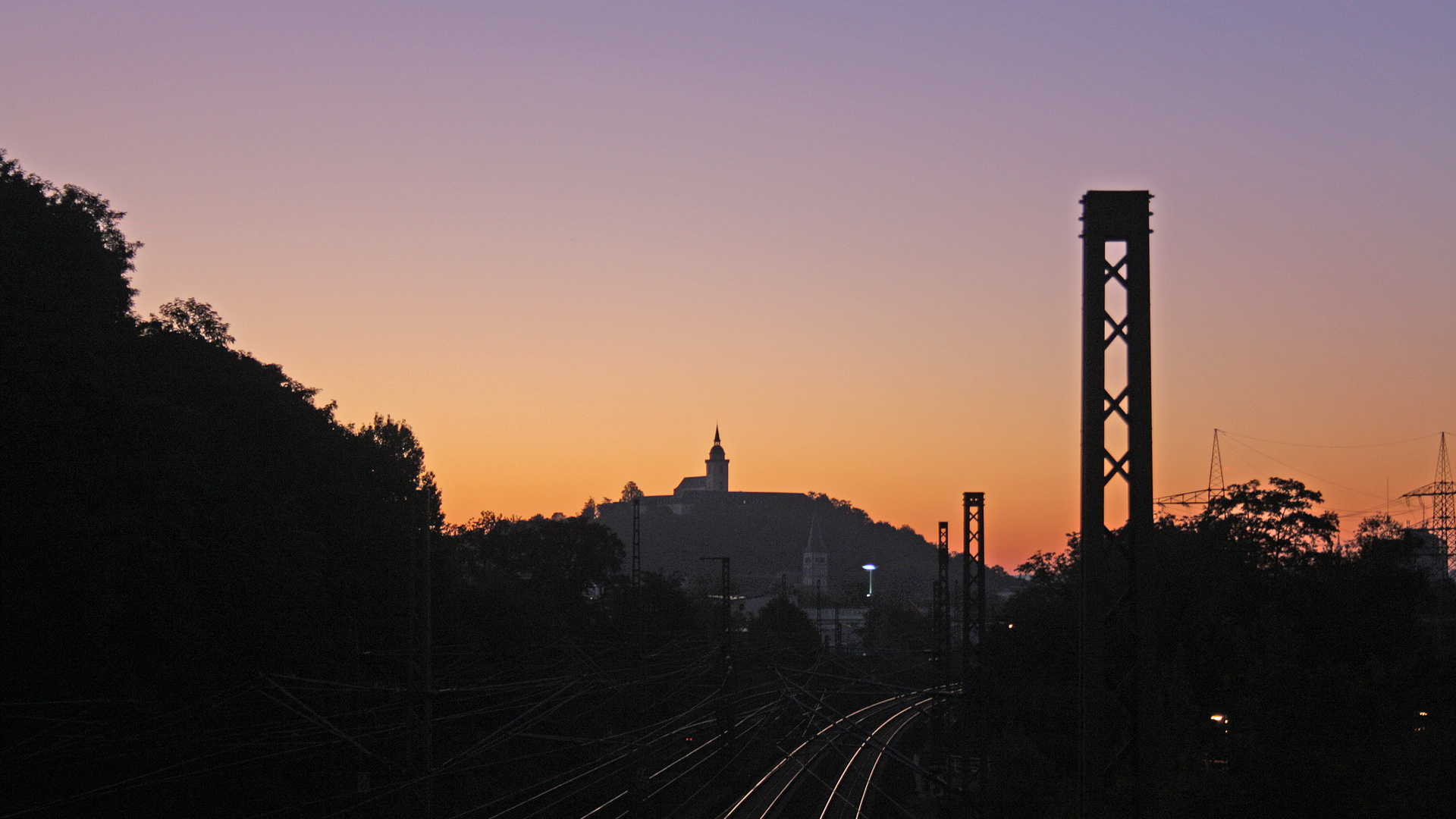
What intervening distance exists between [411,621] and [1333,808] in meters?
13.3

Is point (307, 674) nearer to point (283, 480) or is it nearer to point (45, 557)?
point (283, 480)

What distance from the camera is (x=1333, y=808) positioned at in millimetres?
14531

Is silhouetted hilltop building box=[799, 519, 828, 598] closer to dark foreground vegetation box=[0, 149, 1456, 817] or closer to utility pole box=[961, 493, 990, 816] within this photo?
dark foreground vegetation box=[0, 149, 1456, 817]

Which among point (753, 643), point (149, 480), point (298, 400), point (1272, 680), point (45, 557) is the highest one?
point (298, 400)

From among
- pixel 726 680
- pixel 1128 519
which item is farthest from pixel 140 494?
pixel 1128 519

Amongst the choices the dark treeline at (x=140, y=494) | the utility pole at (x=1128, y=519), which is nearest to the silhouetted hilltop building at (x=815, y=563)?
the dark treeline at (x=140, y=494)

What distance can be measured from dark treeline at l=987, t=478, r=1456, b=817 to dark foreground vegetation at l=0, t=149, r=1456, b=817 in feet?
0.28

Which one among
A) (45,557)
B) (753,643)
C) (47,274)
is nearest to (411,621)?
(45,557)

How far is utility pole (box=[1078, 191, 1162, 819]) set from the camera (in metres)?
6.06

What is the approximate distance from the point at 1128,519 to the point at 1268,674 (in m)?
14.5

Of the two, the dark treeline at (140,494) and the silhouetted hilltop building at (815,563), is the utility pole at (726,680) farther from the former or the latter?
the silhouetted hilltop building at (815,563)

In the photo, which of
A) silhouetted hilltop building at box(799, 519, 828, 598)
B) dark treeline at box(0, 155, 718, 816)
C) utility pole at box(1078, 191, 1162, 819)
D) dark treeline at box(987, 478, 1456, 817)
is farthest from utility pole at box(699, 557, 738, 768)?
silhouetted hilltop building at box(799, 519, 828, 598)

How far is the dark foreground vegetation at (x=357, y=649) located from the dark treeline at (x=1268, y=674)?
0.28 feet

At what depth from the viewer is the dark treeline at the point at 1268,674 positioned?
48.0 ft
